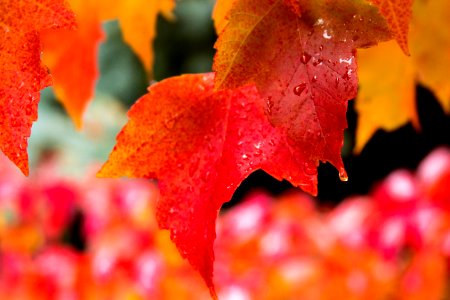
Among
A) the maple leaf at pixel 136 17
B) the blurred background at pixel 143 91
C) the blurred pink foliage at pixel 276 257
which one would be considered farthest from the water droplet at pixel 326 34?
the blurred background at pixel 143 91

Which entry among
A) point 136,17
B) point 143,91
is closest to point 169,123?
point 136,17

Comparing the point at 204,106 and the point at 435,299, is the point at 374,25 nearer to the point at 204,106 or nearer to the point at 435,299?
the point at 204,106

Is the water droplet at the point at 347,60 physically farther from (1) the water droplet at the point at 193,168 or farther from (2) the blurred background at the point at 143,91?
(2) the blurred background at the point at 143,91

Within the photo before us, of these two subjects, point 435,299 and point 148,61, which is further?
point 435,299

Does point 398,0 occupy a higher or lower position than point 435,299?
higher

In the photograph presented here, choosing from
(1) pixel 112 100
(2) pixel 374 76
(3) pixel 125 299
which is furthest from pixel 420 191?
(1) pixel 112 100

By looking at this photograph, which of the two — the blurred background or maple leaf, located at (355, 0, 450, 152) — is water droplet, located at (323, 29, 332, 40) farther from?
the blurred background

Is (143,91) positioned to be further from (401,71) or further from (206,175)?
(206,175)
